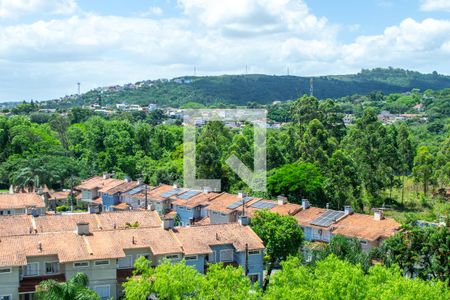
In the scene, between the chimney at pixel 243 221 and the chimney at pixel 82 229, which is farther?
the chimney at pixel 243 221

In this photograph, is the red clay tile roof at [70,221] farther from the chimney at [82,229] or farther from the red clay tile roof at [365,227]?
the red clay tile roof at [365,227]

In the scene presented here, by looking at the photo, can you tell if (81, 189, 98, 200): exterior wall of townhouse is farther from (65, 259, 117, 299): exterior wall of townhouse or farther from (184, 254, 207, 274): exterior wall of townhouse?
(65, 259, 117, 299): exterior wall of townhouse

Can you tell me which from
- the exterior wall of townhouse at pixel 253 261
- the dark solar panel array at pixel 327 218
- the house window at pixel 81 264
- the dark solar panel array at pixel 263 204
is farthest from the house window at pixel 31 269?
the dark solar panel array at pixel 263 204

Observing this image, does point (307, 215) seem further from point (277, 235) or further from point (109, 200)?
point (109, 200)

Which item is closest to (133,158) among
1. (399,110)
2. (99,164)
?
(99,164)

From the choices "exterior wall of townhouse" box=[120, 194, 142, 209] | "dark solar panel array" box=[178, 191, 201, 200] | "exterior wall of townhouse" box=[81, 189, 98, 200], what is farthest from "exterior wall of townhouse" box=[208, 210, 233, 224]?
"exterior wall of townhouse" box=[81, 189, 98, 200]

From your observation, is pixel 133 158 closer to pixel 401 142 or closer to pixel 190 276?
pixel 401 142
